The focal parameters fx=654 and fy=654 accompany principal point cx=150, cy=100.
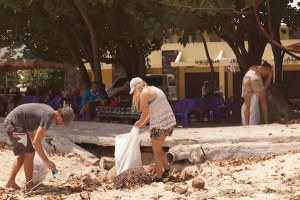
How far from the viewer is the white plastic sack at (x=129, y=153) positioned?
908 cm

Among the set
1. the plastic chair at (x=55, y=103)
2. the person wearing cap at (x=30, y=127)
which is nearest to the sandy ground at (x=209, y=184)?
the person wearing cap at (x=30, y=127)

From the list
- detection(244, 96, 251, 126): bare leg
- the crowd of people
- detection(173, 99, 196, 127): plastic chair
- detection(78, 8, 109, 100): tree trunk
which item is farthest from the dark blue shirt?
the crowd of people

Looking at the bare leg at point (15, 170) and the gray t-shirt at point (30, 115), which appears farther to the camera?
the bare leg at point (15, 170)

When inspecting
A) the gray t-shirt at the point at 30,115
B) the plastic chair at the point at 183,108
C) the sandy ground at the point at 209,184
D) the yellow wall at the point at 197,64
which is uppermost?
the yellow wall at the point at 197,64

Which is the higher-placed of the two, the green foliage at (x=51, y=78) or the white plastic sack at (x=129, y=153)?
the green foliage at (x=51, y=78)

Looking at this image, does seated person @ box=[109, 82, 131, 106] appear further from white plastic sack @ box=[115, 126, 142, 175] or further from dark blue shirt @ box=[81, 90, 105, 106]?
white plastic sack @ box=[115, 126, 142, 175]

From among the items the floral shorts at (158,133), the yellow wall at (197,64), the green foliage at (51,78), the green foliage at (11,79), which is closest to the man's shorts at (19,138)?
the floral shorts at (158,133)

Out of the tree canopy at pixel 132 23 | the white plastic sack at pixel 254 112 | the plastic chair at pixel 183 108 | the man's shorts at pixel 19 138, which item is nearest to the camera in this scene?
the man's shorts at pixel 19 138

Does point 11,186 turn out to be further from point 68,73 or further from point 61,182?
point 68,73

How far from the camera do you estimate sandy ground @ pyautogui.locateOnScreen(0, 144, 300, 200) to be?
7.95 metres

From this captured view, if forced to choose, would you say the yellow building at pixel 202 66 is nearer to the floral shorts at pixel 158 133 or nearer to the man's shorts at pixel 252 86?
the man's shorts at pixel 252 86

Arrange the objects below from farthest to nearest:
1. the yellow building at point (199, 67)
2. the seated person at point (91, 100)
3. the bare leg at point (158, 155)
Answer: the yellow building at point (199, 67), the seated person at point (91, 100), the bare leg at point (158, 155)

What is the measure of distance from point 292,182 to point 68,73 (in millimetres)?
28110

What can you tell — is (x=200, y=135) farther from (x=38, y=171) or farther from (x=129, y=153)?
(x=38, y=171)
